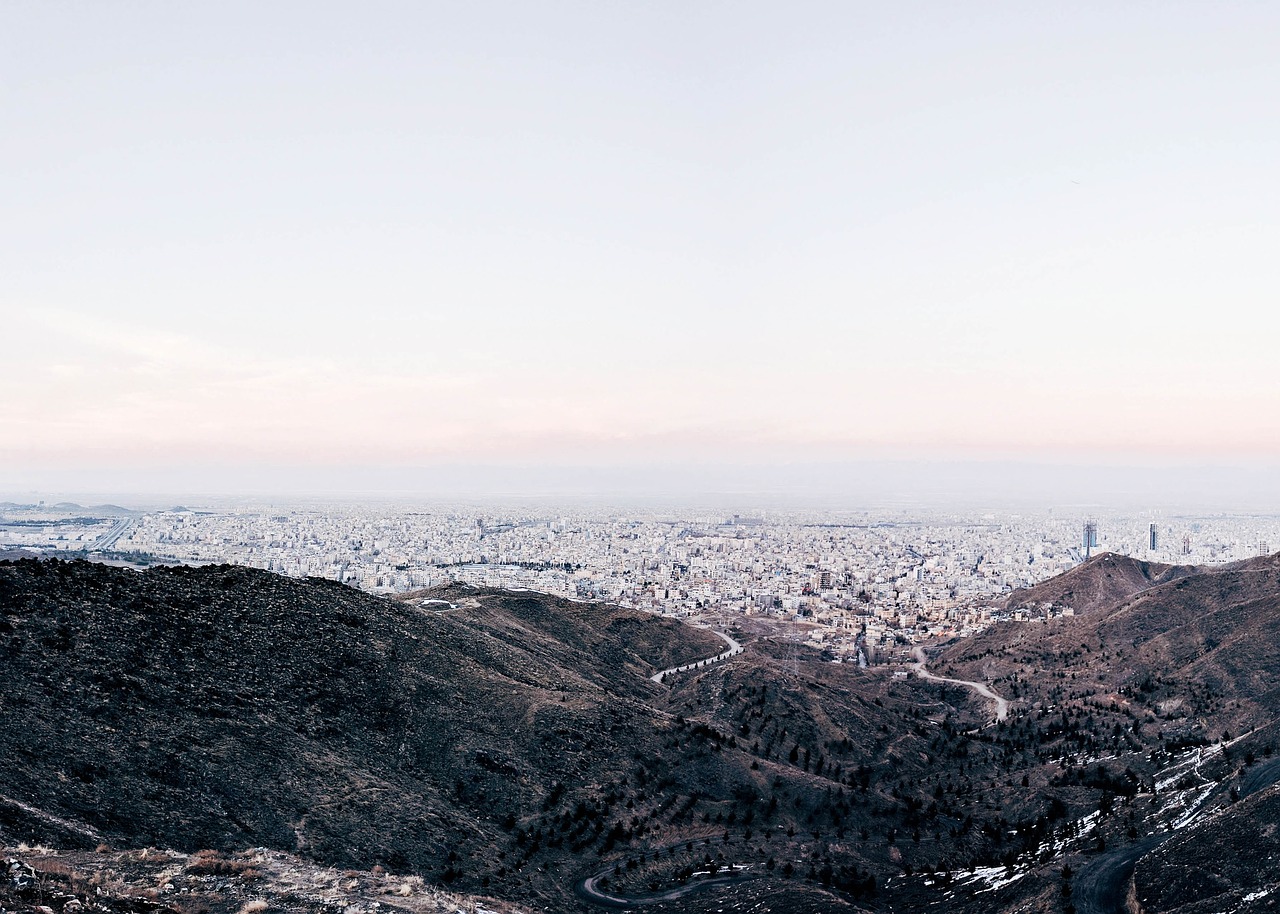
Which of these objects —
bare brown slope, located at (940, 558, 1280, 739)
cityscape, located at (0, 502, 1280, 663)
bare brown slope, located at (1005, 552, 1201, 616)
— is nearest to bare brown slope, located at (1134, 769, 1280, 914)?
bare brown slope, located at (940, 558, 1280, 739)

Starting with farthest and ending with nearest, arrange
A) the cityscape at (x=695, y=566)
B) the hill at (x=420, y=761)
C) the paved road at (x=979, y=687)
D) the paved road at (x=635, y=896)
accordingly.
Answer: the cityscape at (x=695, y=566), the paved road at (x=979, y=687), the paved road at (x=635, y=896), the hill at (x=420, y=761)

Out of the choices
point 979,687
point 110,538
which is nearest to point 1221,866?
point 979,687

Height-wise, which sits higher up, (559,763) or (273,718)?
(273,718)

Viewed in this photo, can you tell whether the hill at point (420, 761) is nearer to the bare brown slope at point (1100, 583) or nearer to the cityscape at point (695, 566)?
the cityscape at point (695, 566)

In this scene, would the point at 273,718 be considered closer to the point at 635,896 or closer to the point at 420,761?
the point at 420,761

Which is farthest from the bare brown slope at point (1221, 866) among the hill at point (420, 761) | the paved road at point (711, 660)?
the paved road at point (711, 660)

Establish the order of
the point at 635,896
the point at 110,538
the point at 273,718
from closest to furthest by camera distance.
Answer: the point at 635,896 → the point at 273,718 → the point at 110,538

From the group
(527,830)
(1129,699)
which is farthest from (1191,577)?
(527,830)

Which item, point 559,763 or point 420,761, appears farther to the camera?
point 559,763
